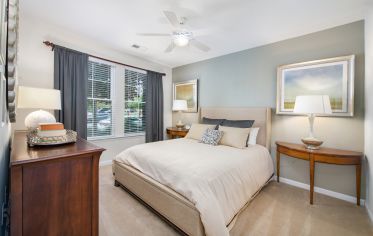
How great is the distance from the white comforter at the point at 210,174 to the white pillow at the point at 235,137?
0.14 m

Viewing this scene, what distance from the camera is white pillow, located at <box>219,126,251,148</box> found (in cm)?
272

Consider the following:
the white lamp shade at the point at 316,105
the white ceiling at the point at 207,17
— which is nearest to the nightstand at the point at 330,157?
the white lamp shade at the point at 316,105

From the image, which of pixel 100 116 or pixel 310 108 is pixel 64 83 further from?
pixel 310 108

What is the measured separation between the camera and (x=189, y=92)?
4500 mm

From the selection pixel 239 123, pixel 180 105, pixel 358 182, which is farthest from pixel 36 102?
pixel 358 182

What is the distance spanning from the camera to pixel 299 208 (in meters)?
2.16

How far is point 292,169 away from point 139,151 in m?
2.57

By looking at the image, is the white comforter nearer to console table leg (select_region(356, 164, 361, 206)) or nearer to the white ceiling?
console table leg (select_region(356, 164, 361, 206))

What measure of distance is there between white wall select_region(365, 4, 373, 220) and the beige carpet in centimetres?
30

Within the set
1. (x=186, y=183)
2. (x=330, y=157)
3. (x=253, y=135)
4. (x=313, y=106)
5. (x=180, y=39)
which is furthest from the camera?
(x=253, y=135)

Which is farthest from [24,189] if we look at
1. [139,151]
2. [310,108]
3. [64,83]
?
[310,108]

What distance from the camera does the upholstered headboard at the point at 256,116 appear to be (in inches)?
121

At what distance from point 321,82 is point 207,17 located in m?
1.99

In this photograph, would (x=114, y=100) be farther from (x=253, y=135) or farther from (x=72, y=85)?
(x=253, y=135)
